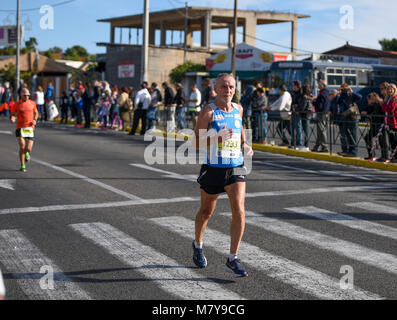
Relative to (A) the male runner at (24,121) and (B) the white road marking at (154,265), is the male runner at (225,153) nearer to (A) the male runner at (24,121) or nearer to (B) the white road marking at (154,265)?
(B) the white road marking at (154,265)

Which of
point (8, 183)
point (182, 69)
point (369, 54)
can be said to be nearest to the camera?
point (8, 183)

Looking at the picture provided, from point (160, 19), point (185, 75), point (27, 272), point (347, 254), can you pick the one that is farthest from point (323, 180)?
point (160, 19)

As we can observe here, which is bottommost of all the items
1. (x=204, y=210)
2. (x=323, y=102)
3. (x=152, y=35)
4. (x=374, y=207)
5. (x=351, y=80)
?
(x=374, y=207)

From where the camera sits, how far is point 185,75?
2096 inches

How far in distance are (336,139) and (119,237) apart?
1112 centimetres

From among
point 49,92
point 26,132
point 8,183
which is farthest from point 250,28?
point 8,183

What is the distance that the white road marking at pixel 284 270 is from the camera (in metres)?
5.42

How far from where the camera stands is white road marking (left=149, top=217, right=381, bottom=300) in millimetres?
5421

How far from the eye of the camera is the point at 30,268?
6102 mm

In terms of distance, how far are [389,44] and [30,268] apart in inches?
2944

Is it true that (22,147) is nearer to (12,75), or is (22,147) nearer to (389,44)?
(12,75)

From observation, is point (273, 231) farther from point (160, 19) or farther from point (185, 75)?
point (160, 19)

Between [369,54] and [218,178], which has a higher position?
[369,54]

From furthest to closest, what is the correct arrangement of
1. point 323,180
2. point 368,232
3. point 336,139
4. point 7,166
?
point 336,139 < point 7,166 < point 323,180 < point 368,232
